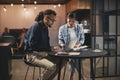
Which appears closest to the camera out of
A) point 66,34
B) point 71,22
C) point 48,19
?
point 48,19

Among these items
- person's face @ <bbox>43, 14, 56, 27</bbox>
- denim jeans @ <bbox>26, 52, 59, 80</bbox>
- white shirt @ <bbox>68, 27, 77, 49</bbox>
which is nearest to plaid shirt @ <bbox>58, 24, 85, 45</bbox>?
white shirt @ <bbox>68, 27, 77, 49</bbox>

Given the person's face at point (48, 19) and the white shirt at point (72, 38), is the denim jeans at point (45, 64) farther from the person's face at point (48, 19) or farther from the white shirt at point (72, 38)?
the white shirt at point (72, 38)

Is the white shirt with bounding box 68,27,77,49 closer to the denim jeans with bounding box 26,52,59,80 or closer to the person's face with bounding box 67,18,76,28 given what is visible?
the person's face with bounding box 67,18,76,28

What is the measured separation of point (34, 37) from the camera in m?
3.64

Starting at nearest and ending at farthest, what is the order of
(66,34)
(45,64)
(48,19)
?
(45,64)
(48,19)
(66,34)

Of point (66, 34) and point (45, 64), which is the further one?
point (66, 34)

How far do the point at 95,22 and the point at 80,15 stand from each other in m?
3.78

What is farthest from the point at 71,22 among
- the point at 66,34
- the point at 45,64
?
the point at 45,64

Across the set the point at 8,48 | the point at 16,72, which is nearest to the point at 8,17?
the point at 16,72

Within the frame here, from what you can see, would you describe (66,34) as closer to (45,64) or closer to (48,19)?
(48,19)

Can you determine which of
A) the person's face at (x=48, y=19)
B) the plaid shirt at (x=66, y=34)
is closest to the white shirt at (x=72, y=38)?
the plaid shirt at (x=66, y=34)

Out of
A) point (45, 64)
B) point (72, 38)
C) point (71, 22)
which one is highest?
point (71, 22)

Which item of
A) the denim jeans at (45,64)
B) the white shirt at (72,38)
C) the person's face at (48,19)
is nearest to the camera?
the denim jeans at (45,64)

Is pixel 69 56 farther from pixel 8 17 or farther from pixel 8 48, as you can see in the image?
pixel 8 17
